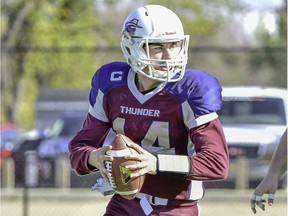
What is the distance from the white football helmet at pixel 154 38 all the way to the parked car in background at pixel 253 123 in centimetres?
712

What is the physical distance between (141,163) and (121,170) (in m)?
0.10

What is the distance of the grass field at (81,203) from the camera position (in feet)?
35.0

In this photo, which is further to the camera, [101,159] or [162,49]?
[162,49]

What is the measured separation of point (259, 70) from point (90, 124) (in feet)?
95.4

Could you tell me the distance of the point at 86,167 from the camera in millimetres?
4258

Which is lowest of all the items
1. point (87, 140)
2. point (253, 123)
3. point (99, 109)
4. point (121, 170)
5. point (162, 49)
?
point (121, 170)

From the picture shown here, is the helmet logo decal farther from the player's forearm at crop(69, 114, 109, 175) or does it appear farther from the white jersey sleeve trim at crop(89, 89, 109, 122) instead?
the player's forearm at crop(69, 114, 109, 175)

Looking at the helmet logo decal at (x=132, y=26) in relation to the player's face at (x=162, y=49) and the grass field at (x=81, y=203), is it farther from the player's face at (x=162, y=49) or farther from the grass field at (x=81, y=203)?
the grass field at (x=81, y=203)

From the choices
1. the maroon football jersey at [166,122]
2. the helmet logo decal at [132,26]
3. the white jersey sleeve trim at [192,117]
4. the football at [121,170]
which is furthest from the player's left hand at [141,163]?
the helmet logo decal at [132,26]

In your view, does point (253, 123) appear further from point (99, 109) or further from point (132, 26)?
point (132, 26)

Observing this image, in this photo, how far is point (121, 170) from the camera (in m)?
3.87

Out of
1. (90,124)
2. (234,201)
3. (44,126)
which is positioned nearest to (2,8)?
(44,126)

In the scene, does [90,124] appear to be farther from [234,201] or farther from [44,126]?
[44,126]

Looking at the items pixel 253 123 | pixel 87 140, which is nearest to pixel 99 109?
pixel 87 140
